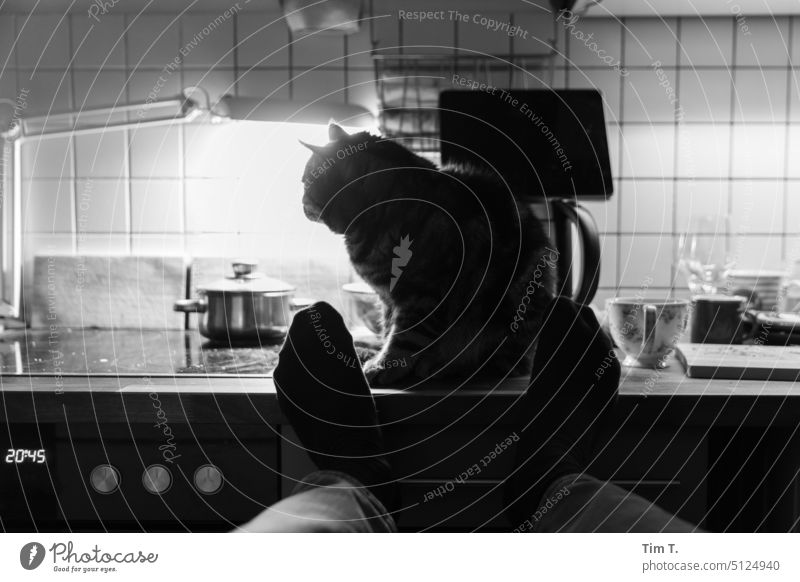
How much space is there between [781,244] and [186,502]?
0.90m

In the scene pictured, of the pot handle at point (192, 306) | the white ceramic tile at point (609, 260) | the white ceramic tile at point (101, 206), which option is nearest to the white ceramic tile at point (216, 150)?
the white ceramic tile at point (101, 206)

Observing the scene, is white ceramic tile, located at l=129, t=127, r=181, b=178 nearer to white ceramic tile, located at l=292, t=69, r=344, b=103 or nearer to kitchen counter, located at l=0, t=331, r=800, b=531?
white ceramic tile, located at l=292, t=69, r=344, b=103

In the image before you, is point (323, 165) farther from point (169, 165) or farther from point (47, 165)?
point (47, 165)

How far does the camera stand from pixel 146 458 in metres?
0.53

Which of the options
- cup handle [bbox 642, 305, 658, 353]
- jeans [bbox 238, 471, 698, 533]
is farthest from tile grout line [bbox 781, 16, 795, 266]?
jeans [bbox 238, 471, 698, 533]

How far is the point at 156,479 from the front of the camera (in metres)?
0.53

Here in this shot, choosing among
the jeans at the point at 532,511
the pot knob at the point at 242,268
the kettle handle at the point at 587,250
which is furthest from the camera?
the pot knob at the point at 242,268

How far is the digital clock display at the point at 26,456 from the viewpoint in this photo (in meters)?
0.52

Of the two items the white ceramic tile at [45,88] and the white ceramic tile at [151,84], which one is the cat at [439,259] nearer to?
the white ceramic tile at [151,84]

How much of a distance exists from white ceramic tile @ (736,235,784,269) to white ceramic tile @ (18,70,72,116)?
1000mm

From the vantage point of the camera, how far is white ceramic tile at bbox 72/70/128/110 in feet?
3.11

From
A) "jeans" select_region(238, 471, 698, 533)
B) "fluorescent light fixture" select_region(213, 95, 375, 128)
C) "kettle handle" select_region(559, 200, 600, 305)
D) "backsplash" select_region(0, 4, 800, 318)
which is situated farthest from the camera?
"backsplash" select_region(0, 4, 800, 318)

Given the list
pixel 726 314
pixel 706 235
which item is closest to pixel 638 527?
pixel 726 314

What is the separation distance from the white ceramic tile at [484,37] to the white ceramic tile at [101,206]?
53 cm
